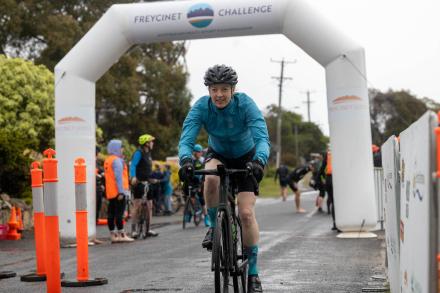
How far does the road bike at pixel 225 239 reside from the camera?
6102 millimetres

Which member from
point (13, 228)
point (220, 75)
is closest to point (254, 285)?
point (220, 75)

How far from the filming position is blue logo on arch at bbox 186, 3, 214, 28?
1484 centimetres

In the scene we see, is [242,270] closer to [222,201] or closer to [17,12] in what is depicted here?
[222,201]

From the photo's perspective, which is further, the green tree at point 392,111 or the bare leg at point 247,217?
the green tree at point 392,111

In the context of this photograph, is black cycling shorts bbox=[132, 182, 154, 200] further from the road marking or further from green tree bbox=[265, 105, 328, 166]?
green tree bbox=[265, 105, 328, 166]

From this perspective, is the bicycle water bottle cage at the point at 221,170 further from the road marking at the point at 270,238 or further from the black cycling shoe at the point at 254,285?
the road marking at the point at 270,238

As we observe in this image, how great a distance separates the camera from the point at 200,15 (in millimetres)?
14883

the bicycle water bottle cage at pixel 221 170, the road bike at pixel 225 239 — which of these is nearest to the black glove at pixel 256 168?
the road bike at pixel 225 239

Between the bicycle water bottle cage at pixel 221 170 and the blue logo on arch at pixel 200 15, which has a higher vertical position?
the blue logo on arch at pixel 200 15

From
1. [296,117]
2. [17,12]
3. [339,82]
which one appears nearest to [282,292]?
[339,82]

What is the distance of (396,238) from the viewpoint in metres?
6.28

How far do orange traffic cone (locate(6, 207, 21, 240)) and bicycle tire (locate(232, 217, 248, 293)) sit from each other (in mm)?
10055

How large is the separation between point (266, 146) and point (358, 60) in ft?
26.0

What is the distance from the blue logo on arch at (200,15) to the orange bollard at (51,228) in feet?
24.7
